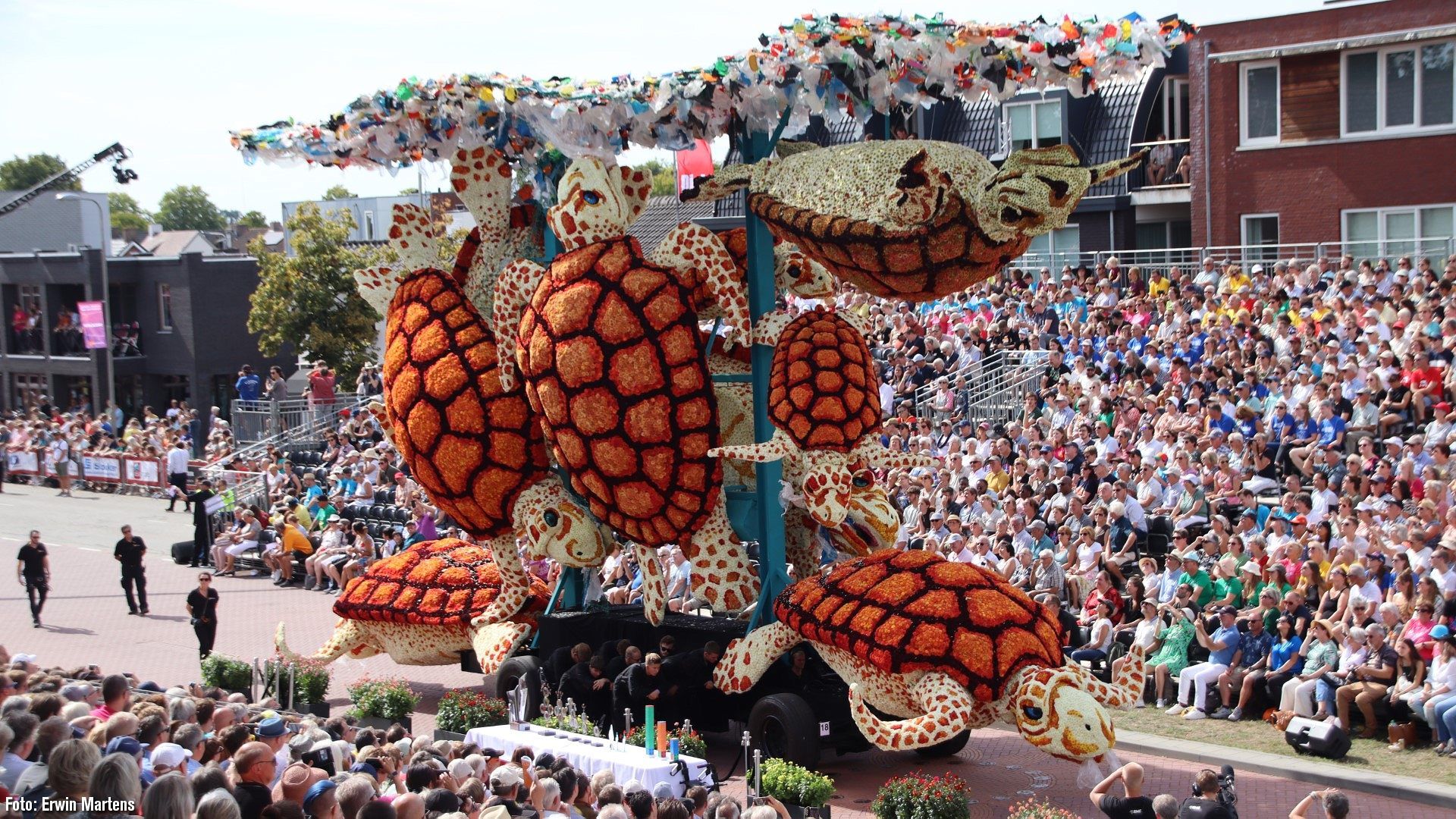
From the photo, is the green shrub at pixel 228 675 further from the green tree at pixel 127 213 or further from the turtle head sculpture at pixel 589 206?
the green tree at pixel 127 213

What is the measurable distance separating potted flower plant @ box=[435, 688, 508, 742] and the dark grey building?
2859 cm

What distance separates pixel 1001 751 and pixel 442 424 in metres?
5.61

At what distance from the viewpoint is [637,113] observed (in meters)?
12.7

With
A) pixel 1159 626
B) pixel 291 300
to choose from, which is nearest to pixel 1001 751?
pixel 1159 626

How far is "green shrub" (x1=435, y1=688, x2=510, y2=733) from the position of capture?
1353 cm

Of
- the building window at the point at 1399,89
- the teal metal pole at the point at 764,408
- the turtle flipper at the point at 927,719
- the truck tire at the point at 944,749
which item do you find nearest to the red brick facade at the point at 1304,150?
the building window at the point at 1399,89

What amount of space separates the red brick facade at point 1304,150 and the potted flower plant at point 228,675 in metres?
16.6

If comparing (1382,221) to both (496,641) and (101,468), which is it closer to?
(496,641)

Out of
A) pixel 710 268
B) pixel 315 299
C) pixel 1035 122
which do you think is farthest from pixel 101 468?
pixel 710 268

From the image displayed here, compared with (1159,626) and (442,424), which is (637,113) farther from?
(1159,626)

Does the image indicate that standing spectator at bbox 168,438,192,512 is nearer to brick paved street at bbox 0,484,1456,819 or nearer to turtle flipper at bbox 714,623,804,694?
brick paved street at bbox 0,484,1456,819

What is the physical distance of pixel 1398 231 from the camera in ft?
77.2

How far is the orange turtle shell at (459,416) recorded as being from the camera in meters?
14.0

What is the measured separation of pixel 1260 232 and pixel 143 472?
21.6m
